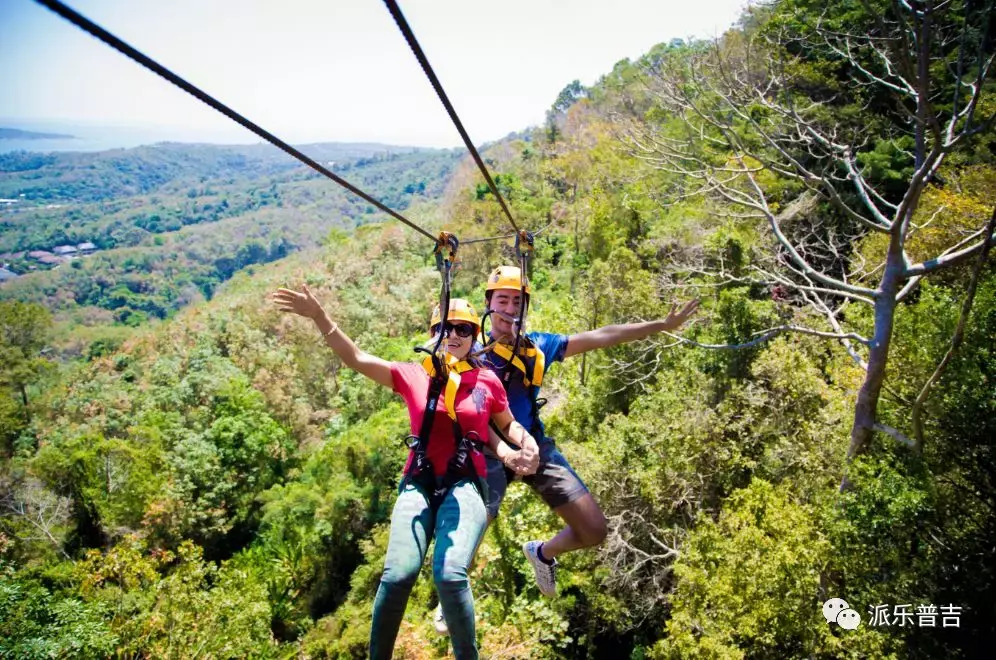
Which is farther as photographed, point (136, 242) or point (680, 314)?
point (136, 242)

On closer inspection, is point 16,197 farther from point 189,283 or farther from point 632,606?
point 632,606

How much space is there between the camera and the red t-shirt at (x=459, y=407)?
3672mm

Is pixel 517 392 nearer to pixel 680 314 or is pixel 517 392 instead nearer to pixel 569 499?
pixel 569 499

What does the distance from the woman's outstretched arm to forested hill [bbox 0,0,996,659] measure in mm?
4629

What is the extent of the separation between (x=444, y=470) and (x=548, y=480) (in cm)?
101

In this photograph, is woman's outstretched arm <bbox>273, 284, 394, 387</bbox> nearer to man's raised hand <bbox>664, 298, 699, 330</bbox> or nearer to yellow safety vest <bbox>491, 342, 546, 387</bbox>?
yellow safety vest <bbox>491, 342, 546, 387</bbox>

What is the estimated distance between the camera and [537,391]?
4477 millimetres

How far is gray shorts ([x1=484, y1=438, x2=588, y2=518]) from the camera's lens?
13.8 ft

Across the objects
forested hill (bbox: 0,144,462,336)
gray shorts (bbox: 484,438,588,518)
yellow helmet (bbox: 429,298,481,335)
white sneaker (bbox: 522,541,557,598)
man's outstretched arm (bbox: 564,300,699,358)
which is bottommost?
white sneaker (bbox: 522,541,557,598)

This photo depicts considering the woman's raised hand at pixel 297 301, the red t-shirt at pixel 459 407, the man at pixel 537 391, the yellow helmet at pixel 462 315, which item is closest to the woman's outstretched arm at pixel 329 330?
the woman's raised hand at pixel 297 301

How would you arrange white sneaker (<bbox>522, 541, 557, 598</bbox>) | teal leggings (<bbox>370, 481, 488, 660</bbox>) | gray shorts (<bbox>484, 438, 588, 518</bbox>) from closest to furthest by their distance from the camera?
teal leggings (<bbox>370, 481, 488, 660</bbox>) → gray shorts (<bbox>484, 438, 588, 518</bbox>) → white sneaker (<bbox>522, 541, 557, 598</bbox>)

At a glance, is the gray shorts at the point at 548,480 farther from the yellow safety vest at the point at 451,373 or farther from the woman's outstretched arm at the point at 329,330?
the woman's outstretched arm at the point at 329,330

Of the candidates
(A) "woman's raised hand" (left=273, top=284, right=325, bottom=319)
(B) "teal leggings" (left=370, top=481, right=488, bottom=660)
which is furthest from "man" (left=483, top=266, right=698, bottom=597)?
(A) "woman's raised hand" (left=273, top=284, right=325, bottom=319)

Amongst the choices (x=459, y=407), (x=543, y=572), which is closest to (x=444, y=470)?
(x=459, y=407)
